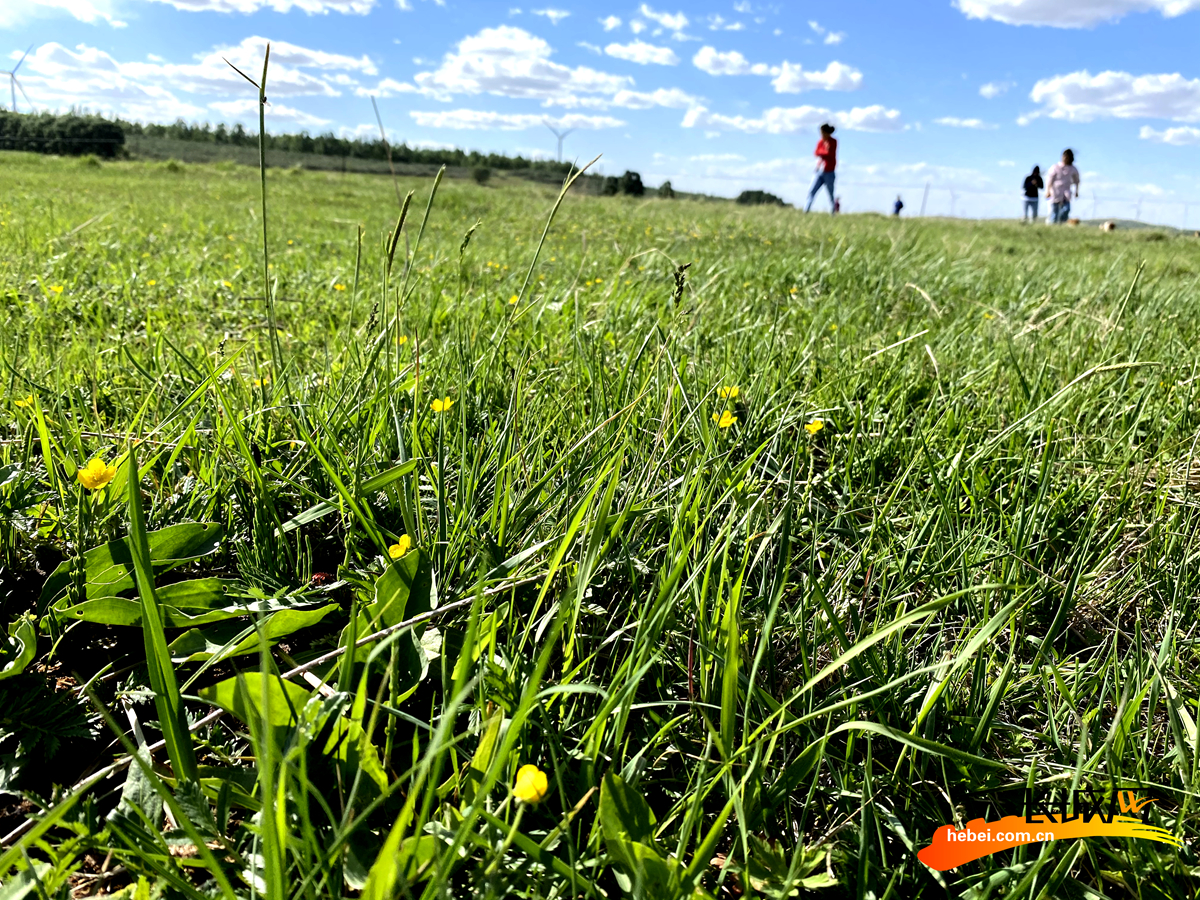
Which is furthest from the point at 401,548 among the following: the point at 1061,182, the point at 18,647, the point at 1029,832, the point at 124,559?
the point at 1061,182

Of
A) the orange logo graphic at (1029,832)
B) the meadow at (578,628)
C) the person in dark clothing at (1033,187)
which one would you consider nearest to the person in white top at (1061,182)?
the person in dark clothing at (1033,187)

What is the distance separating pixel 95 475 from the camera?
1131 millimetres

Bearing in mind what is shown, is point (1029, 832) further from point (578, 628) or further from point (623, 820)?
point (578, 628)

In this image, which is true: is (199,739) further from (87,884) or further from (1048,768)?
(1048,768)

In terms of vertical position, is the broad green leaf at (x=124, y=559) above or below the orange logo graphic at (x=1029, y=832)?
above

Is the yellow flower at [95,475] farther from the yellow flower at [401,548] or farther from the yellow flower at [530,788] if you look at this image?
the yellow flower at [530,788]

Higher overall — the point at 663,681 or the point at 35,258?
the point at 35,258

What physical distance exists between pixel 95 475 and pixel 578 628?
0.79m

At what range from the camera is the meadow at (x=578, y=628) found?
0.78m

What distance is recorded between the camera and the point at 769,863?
0.82 m

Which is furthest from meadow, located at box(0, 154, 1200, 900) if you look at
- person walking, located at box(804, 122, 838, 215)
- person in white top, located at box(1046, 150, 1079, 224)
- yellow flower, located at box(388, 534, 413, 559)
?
person in white top, located at box(1046, 150, 1079, 224)

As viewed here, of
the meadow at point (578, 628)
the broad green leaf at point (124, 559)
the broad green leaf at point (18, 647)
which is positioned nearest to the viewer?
the meadow at point (578, 628)

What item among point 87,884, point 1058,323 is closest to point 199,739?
point 87,884

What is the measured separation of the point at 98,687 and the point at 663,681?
0.80 m
